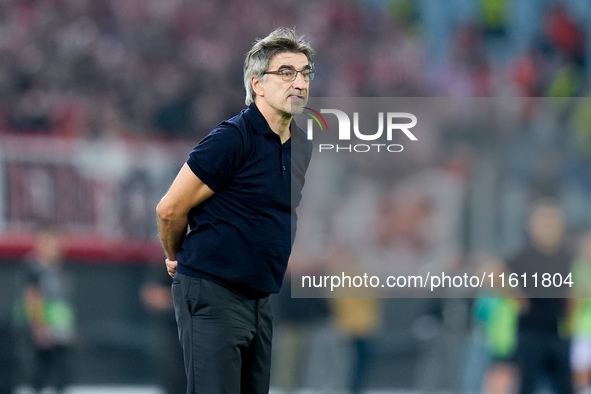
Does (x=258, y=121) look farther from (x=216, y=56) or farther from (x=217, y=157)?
(x=216, y=56)

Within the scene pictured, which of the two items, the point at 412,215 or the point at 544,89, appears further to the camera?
the point at 544,89

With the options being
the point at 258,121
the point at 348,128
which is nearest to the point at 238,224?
the point at 258,121

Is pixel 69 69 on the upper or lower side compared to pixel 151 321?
upper

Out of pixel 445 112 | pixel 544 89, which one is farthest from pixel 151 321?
pixel 544 89

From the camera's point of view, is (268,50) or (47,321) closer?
(268,50)

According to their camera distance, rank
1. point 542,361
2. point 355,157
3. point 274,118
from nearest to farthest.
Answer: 1. point 274,118
2. point 542,361
3. point 355,157

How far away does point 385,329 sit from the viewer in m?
12.0

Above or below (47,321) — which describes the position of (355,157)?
above

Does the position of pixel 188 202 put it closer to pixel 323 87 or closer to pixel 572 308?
pixel 572 308

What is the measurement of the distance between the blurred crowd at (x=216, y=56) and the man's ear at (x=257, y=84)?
7.93 m

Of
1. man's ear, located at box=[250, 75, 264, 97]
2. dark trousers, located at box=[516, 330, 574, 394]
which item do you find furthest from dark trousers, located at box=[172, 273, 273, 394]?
dark trousers, located at box=[516, 330, 574, 394]

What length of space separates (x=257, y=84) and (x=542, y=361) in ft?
13.7

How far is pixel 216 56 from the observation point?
14227 millimetres

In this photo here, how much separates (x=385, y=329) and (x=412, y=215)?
1668mm
